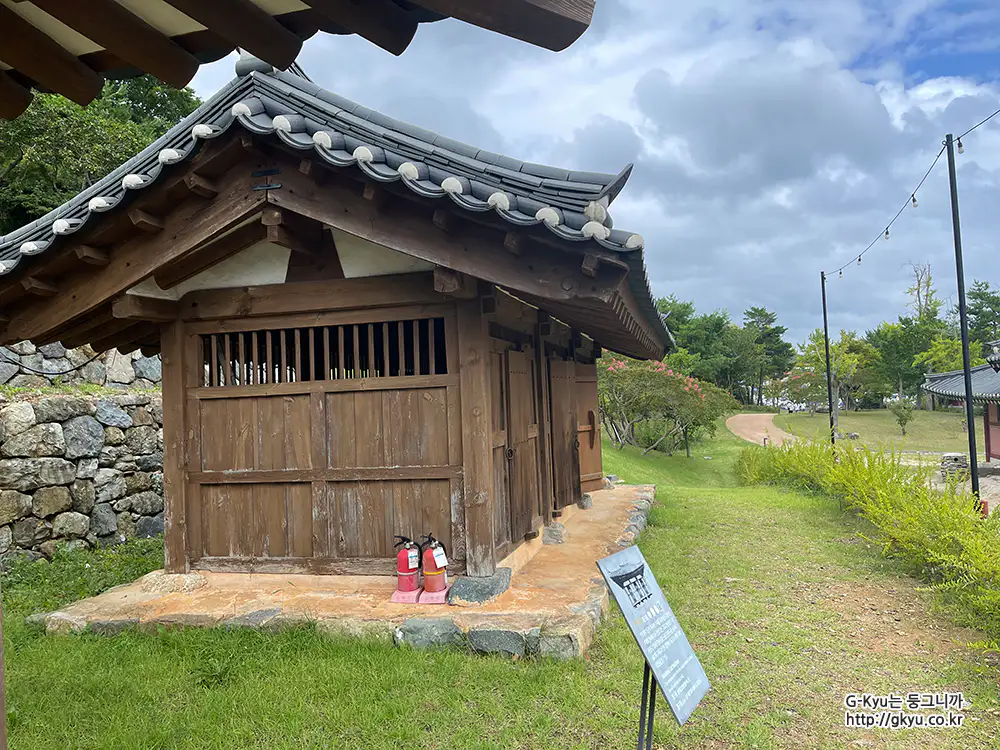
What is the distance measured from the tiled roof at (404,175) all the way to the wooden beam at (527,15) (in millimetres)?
2407

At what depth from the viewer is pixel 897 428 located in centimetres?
3947

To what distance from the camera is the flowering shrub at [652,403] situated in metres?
24.9

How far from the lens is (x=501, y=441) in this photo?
6.00 meters

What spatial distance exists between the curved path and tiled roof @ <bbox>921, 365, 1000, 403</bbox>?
8894mm

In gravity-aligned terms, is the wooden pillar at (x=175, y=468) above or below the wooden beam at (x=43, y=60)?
below

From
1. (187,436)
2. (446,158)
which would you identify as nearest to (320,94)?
(446,158)

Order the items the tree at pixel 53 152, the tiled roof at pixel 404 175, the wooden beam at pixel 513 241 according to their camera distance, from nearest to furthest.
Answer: the tiled roof at pixel 404 175, the wooden beam at pixel 513 241, the tree at pixel 53 152

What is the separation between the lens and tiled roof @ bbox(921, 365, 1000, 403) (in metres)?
20.0

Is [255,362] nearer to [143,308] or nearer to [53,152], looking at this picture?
[143,308]

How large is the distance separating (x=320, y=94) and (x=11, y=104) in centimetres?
441

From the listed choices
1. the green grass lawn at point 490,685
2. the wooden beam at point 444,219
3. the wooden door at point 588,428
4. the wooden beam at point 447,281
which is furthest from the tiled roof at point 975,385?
the wooden beam at point 444,219

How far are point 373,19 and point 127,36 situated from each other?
2.71ft

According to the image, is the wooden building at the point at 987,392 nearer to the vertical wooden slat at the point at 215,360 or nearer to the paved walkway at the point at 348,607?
the paved walkway at the point at 348,607

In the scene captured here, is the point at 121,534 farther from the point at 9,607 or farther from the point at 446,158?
the point at 446,158
